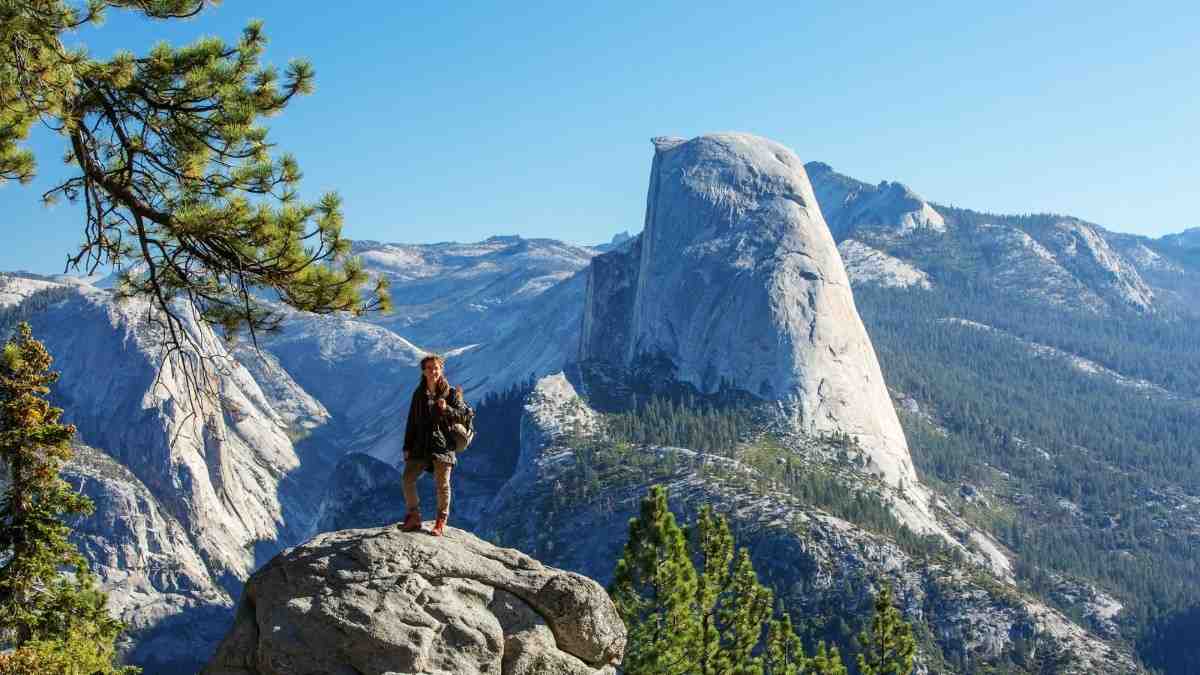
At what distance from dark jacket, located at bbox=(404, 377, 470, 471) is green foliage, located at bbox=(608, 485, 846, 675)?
25574mm

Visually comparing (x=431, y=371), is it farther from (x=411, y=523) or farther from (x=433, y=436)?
(x=411, y=523)

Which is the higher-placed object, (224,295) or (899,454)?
(224,295)

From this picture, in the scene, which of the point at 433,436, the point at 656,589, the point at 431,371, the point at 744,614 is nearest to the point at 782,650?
the point at 744,614

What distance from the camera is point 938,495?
579ft

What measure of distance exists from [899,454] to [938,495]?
506 inches

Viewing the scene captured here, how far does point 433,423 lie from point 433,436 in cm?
19

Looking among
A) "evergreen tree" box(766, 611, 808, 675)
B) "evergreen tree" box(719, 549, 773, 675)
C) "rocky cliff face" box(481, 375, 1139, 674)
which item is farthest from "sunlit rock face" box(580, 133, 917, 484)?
"evergreen tree" box(719, 549, 773, 675)

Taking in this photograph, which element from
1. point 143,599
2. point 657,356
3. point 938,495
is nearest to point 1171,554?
point 938,495

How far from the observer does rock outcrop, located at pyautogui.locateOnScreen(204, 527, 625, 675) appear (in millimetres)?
15273

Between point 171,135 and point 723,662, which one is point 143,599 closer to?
point 723,662

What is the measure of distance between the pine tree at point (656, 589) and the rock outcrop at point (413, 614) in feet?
83.3

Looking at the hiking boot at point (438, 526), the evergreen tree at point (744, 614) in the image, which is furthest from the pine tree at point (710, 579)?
the hiking boot at point (438, 526)

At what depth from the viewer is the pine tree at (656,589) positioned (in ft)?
141

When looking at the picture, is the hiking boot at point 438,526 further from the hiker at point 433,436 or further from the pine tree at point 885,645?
the pine tree at point 885,645
